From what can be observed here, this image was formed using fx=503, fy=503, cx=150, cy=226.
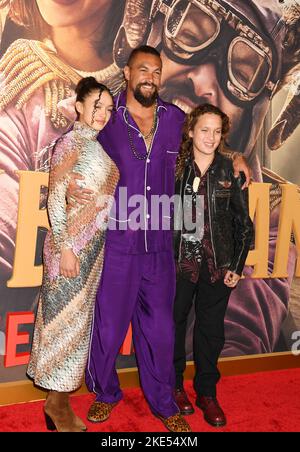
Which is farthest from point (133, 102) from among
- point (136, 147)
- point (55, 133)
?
point (55, 133)

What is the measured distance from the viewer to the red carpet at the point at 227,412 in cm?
281

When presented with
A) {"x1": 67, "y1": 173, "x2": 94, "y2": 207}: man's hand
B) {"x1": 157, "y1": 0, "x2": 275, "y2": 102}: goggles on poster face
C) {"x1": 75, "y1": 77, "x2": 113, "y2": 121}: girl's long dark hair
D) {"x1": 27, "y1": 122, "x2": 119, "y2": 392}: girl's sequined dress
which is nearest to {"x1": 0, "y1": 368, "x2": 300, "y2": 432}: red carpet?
{"x1": 27, "y1": 122, "x2": 119, "y2": 392}: girl's sequined dress

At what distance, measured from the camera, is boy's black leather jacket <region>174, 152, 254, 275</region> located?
2846 mm

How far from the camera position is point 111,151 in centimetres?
274

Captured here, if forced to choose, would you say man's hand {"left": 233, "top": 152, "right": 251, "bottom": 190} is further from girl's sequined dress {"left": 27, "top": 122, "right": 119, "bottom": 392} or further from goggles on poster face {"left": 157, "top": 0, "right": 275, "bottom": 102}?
goggles on poster face {"left": 157, "top": 0, "right": 275, "bottom": 102}

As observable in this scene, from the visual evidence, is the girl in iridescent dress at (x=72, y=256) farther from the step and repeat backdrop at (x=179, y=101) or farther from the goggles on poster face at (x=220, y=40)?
the goggles on poster face at (x=220, y=40)

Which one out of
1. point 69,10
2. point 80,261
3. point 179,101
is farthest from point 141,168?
point 69,10

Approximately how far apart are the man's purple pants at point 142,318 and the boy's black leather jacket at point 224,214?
22 centimetres

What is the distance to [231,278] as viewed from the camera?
9.53 ft

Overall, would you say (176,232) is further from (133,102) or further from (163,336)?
(133,102)

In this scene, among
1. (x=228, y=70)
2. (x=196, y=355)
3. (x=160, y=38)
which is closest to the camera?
(x=196, y=355)

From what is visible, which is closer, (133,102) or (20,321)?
(133,102)

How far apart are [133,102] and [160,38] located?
2.70 ft

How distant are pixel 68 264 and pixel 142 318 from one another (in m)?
0.62
